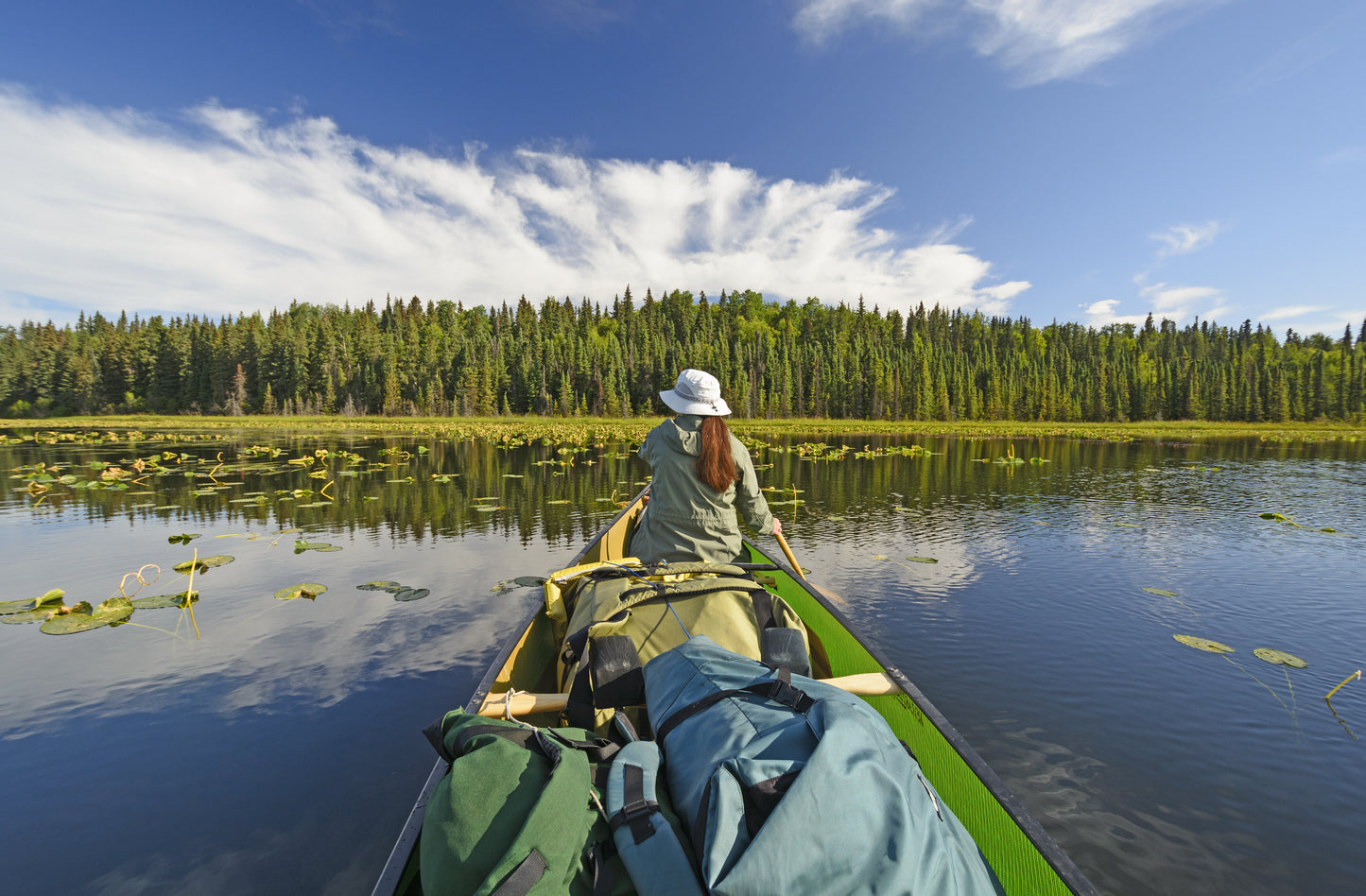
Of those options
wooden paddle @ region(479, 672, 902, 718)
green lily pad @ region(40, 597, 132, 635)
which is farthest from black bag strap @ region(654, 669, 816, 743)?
green lily pad @ region(40, 597, 132, 635)

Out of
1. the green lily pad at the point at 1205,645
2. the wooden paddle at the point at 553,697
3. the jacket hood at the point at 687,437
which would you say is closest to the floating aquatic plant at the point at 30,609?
the wooden paddle at the point at 553,697

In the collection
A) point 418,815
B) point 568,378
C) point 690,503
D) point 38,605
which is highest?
point 568,378

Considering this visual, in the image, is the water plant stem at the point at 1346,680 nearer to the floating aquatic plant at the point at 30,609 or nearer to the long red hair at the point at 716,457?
the long red hair at the point at 716,457

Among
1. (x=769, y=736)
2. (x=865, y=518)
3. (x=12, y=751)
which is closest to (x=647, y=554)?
(x=769, y=736)

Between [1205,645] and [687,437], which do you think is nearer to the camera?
[687,437]

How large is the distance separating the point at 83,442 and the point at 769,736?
3884 centimetres

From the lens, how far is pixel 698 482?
4449 mm

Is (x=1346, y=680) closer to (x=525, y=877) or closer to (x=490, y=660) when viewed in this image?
(x=525, y=877)

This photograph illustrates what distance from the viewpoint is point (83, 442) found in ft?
90.5

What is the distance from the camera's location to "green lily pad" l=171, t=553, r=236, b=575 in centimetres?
683

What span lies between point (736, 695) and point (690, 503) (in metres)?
2.63

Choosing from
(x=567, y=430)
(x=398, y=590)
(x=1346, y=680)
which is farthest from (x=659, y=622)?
(x=567, y=430)

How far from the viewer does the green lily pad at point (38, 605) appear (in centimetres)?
559

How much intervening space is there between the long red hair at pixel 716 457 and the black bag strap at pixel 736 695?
2.40 metres
